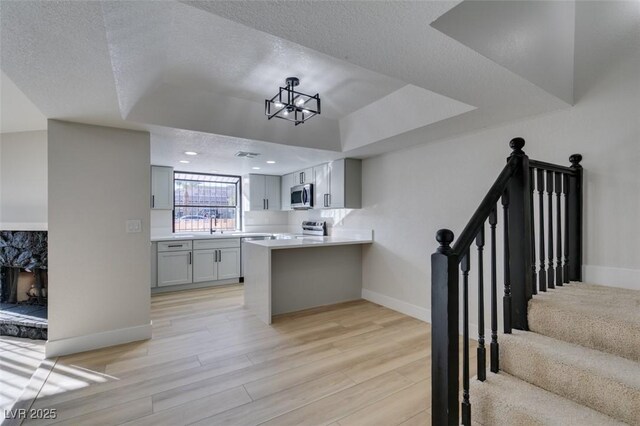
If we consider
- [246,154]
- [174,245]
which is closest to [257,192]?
[174,245]

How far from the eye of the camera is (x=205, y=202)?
6258mm

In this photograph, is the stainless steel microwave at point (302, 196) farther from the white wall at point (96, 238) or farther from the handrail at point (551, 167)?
the handrail at point (551, 167)

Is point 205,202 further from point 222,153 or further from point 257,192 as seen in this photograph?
point 222,153

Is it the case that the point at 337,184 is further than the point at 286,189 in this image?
No

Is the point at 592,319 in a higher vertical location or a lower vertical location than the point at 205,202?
lower

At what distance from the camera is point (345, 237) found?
4824 mm

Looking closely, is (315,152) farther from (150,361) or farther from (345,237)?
(150,361)

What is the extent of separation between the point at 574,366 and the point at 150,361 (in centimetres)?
294

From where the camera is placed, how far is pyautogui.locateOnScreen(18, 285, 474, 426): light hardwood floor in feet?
6.28

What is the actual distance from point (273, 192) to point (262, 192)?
244 mm

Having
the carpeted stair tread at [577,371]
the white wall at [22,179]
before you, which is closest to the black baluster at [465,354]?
the carpeted stair tread at [577,371]

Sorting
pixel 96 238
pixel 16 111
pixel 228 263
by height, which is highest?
pixel 16 111

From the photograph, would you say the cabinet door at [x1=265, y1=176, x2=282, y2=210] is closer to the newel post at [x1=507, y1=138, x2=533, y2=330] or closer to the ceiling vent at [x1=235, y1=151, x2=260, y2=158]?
the ceiling vent at [x1=235, y1=151, x2=260, y2=158]

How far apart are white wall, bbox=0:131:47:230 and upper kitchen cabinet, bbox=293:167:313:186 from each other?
11.8 feet
